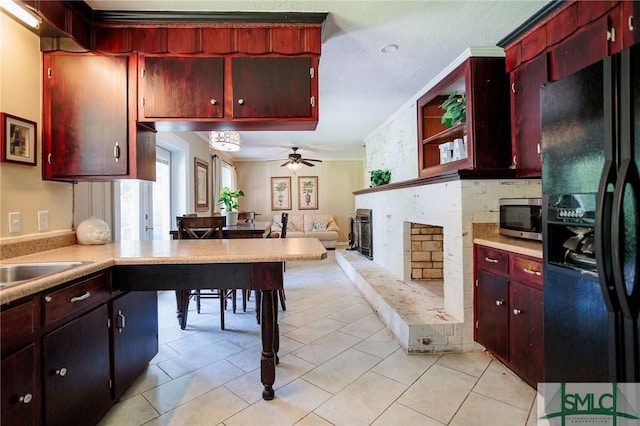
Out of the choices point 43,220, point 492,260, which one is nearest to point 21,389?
point 43,220

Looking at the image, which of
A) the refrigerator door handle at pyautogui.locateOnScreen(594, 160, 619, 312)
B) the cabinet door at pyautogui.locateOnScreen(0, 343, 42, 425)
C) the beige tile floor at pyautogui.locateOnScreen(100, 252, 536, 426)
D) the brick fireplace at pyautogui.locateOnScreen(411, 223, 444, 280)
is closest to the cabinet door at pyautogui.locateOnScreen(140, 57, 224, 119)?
the cabinet door at pyautogui.locateOnScreen(0, 343, 42, 425)

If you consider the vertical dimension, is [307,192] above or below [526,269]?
above

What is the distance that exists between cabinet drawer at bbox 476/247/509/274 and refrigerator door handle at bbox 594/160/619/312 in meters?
0.99

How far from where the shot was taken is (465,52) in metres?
2.62

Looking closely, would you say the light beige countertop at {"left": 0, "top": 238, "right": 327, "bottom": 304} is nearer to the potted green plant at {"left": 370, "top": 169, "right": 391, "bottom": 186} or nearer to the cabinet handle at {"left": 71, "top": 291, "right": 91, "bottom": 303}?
the cabinet handle at {"left": 71, "top": 291, "right": 91, "bottom": 303}

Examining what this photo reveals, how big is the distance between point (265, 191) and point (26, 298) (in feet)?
24.5

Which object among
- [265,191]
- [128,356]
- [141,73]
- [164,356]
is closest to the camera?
[128,356]

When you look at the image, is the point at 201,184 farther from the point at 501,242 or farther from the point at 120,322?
the point at 501,242

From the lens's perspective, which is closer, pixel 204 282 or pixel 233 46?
pixel 204 282

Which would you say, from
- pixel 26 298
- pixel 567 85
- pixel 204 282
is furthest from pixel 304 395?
pixel 567 85

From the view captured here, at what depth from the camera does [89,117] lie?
6.66 feet

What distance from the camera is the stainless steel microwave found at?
208cm

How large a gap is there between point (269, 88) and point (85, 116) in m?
1.23

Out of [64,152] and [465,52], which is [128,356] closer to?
[64,152]
